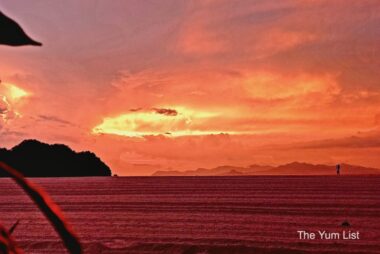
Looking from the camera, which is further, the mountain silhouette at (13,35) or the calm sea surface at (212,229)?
the calm sea surface at (212,229)

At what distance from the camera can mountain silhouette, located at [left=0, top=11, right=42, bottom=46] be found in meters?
0.90

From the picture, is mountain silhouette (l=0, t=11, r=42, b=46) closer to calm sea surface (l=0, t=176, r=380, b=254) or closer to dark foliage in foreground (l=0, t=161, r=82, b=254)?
dark foliage in foreground (l=0, t=161, r=82, b=254)

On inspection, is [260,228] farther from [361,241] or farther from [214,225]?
[361,241]

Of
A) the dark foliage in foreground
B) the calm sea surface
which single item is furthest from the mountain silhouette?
the calm sea surface

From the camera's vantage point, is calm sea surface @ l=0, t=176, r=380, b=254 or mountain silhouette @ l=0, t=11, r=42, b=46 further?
calm sea surface @ l=0, t=176, r=380, b=254

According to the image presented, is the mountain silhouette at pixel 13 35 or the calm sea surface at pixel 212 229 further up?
the mountain silhouette at pixel 13 35

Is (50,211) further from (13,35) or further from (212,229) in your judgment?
(212,229)

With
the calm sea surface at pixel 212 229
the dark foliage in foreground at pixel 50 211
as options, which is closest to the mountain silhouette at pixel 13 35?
the dark foliage in foreground at pixel 50 211

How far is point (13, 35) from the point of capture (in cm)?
92

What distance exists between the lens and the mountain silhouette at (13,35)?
90cm

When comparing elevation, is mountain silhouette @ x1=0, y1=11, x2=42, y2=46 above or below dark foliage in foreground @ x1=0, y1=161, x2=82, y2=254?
above

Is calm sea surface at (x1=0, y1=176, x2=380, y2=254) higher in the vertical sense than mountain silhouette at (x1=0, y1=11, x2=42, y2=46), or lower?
lower

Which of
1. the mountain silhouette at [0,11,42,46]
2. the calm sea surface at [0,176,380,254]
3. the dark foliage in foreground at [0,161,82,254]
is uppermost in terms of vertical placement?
the mountain silhouette at [0,11,42,46]

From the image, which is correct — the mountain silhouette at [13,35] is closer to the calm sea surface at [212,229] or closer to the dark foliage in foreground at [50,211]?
the dark foliage in foreground at [50,211]
